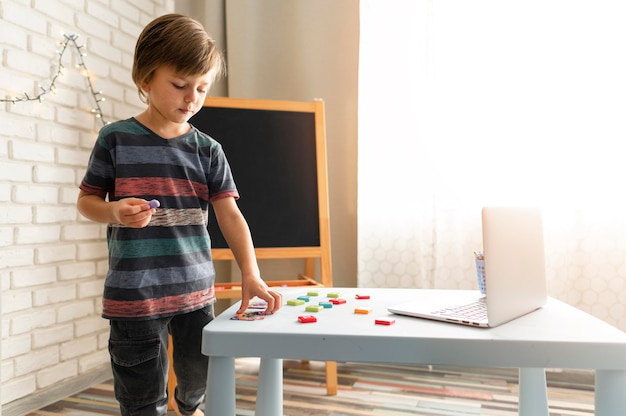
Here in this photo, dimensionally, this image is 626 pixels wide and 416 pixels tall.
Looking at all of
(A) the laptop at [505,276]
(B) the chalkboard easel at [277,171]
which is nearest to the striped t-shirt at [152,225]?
(A) the laptop at [505,276]

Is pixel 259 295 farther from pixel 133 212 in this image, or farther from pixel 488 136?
pixel 488 136

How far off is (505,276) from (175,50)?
78cm

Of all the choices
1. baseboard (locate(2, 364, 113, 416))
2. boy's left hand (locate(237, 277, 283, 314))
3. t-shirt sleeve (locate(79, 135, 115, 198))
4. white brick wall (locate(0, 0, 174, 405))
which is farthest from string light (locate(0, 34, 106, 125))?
boy's left hand (locate(237, 277, 283, 314))

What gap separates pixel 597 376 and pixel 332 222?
1734 mm

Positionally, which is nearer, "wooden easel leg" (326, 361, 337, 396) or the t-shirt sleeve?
the t-shirt sleeve

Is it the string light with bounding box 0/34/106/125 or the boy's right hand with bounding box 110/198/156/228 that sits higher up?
the string light with bounding box 0/34/106/125

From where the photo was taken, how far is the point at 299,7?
8.21 feet

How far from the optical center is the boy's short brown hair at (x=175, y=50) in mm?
1134

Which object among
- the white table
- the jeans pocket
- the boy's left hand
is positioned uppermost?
the boy's left hand

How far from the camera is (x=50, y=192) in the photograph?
6.36 ft

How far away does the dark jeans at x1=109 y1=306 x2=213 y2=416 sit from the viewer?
115cm

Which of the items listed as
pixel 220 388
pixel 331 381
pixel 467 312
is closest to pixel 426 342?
pixel 467 312

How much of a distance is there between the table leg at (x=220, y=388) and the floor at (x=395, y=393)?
41.6 inches

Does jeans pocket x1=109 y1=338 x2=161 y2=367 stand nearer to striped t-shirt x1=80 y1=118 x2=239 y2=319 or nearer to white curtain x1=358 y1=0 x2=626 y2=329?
striped t-shirt x1=80 y1=118 x2=239 y2=319
